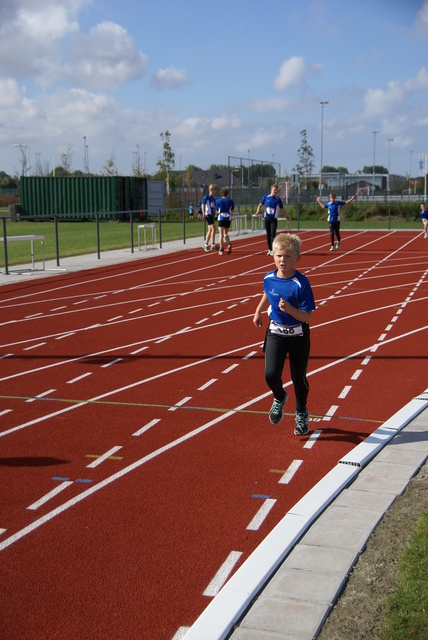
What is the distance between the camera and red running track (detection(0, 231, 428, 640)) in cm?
389

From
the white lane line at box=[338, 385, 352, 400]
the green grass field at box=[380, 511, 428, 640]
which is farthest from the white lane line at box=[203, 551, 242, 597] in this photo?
the white lane line at box=[338, 385, 352, 400]

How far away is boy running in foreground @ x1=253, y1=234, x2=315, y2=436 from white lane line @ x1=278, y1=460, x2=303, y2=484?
660 millimetres

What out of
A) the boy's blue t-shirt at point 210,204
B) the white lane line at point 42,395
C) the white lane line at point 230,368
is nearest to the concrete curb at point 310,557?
the white lane line at point 230,368

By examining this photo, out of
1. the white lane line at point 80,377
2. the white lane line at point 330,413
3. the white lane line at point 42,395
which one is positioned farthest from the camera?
the white lane line at point 80,377

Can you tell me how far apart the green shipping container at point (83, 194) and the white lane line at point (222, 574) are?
157ft

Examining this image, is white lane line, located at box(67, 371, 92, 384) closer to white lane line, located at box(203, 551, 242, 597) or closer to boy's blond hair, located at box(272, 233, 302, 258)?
boy's blond hair, located at box(272, 233, 302, 258)

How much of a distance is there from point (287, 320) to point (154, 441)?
4.90ft

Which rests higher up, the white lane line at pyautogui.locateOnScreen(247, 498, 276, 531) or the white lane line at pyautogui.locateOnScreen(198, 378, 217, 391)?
the white lane line at pyautogui.locateOnScreen(198, 378, 217, 391)

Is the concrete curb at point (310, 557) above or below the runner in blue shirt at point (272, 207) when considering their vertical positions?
below

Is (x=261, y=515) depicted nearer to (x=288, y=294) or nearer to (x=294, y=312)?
(x=294, y=312)

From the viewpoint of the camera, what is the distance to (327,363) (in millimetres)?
9062

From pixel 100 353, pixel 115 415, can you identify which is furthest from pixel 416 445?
pixel 100 353

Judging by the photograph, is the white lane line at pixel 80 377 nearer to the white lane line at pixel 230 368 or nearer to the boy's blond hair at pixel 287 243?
the white lane line at pixel 230 368

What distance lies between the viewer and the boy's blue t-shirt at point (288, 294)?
5961 millimetres
